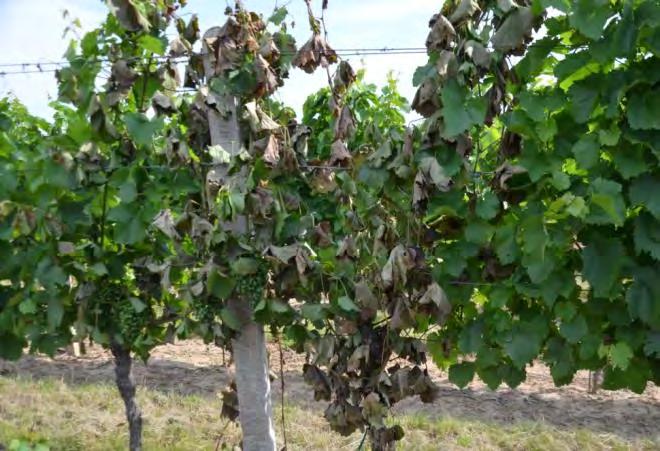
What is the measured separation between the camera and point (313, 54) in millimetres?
2926

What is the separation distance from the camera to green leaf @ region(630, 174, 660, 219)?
2.31 m

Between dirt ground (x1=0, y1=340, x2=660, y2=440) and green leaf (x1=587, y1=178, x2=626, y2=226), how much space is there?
337 cm

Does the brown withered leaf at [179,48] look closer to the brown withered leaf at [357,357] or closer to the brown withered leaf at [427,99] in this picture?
the brown withered leaf at [427,99]

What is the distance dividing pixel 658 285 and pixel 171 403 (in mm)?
4038

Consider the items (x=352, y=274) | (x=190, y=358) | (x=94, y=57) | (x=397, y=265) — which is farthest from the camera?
(x=190, y=358)

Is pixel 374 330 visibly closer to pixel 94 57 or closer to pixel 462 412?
pixel 94 57

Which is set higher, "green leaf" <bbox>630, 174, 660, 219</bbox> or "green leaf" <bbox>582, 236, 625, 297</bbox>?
"green leaf" <bbox>630, 174, 660, 219</bbox>

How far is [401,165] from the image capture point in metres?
2.71

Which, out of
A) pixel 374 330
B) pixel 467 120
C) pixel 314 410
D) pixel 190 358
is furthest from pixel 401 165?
pixel 190 358

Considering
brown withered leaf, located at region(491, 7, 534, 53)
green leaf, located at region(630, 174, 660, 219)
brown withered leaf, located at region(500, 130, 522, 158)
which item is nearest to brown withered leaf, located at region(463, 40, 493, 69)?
brown withered leaf, located at region(491, 7, 534, 53)

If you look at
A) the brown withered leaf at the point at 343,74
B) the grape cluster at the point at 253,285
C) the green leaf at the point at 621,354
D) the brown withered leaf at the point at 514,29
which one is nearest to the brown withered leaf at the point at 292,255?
the grape cluster at the point at 253,285

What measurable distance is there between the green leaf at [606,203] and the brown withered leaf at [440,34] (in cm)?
75

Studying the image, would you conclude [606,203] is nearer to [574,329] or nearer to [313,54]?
[574,329]

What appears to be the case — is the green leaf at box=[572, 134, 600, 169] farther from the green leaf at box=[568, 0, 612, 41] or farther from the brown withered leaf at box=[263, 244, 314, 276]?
the brown withered leaf at box=[263, 244, 314, 276]
